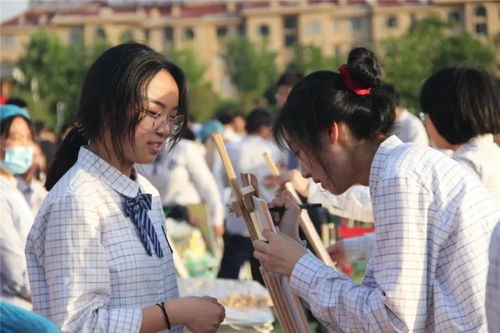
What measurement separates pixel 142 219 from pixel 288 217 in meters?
0.55

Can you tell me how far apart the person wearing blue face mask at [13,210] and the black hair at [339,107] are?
244 centimetres

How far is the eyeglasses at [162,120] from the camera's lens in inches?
126

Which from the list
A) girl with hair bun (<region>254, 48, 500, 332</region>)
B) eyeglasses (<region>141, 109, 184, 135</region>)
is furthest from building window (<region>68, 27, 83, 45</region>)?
girl with hair bun (<region>254, 48, 500, 332</region>)

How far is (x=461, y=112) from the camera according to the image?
4.46 m

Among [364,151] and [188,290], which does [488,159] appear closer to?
[364,151]

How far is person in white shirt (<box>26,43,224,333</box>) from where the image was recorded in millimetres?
2994

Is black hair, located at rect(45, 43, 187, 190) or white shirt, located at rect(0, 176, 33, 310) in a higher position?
black hair, located at rect(45, 43, 187, 190)

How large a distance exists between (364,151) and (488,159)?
1604mm

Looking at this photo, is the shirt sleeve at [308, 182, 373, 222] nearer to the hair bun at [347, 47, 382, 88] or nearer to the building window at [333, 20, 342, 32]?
the hair bun at [347, 47, 382, 88]

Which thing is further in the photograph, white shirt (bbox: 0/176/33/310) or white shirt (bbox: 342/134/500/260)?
white shirt (bbox: 0/176/33/310)

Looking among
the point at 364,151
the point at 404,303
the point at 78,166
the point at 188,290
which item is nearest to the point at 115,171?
the point at 78,166

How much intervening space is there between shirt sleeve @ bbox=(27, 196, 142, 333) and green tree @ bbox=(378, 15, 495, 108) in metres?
53.4

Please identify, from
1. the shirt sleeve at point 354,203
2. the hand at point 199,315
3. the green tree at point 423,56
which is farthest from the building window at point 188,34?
the hand at point 199,315

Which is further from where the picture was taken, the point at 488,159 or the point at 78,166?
the point at 488,159
